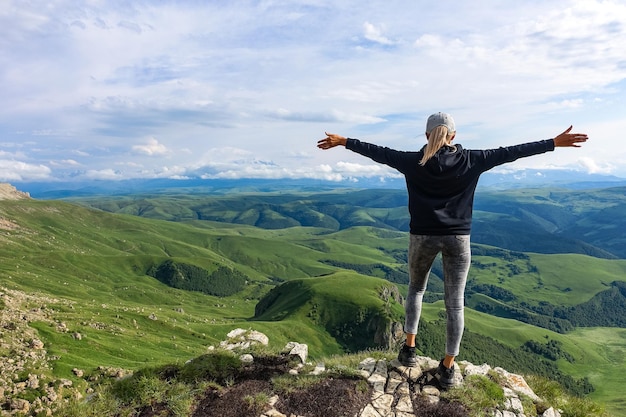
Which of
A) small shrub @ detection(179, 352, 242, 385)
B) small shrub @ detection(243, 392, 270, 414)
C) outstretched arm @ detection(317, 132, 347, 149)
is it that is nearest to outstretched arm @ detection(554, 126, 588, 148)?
outstretched arm @ detection(317, 132, 347, 149)

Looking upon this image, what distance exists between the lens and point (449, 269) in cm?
1094

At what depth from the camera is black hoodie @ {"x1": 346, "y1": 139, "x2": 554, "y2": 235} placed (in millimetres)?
10242

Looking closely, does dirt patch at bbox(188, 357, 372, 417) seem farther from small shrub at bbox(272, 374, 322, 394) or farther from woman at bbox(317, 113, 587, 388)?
woman at bbox(317, 113, 587, 388)

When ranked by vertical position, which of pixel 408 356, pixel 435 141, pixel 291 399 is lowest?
pixel 291 399

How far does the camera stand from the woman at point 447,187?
10.2 meters

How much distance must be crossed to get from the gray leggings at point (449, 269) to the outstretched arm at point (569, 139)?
11.9ft

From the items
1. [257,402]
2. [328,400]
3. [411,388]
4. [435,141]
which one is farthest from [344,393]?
[435,141]

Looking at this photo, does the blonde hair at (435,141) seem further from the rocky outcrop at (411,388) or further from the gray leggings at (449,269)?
the rocky outcrop at (411,388)

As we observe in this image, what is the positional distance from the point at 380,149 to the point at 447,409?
26.0 ft

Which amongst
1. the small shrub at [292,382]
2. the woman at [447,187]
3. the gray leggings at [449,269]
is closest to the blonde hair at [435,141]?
the woman at [447,187]

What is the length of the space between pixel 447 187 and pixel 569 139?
3.56m

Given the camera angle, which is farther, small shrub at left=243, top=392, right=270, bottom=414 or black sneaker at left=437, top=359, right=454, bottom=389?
black sneaker at left=437, top=359, right=454, bottom=389

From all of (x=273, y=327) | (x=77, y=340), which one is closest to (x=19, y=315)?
(x=77, y=340)

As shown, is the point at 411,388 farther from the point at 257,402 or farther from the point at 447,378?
the point at 257,402
